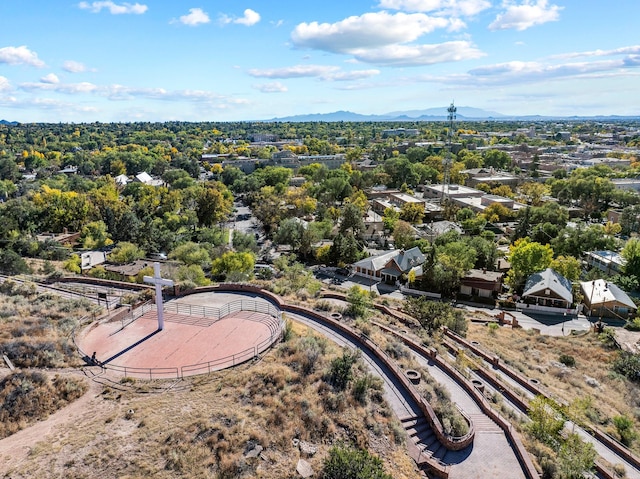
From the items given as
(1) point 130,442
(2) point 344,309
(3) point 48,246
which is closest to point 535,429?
(2) point 344,309

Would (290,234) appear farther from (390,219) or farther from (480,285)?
(480,285)

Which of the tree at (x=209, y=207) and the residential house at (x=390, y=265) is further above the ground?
the tree at (x=209, y=207)

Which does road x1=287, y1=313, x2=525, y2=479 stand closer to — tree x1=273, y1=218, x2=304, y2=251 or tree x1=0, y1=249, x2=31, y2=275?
tree x1=0, y1=249, x2=31, y2=275

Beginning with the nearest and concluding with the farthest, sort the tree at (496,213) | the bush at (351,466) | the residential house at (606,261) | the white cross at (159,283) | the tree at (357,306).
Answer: the bush at (351,466)
the white cross at (159,283)
the tree at (357,306)
the residential house at (606,261)
the tree at (496,213)

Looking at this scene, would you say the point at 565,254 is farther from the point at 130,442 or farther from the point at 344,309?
the point at 130,442

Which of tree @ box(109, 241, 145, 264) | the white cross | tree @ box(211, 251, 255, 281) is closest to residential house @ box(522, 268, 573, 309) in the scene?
tree @ box(211, 251, 255, 281)

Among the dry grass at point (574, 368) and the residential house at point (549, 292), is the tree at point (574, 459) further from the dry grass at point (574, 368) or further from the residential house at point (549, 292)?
the residential house at point (549, 292)

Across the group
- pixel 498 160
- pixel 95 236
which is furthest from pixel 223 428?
pixel 498 160

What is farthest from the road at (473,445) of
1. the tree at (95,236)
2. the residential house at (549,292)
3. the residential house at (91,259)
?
the tree at (95,236)
